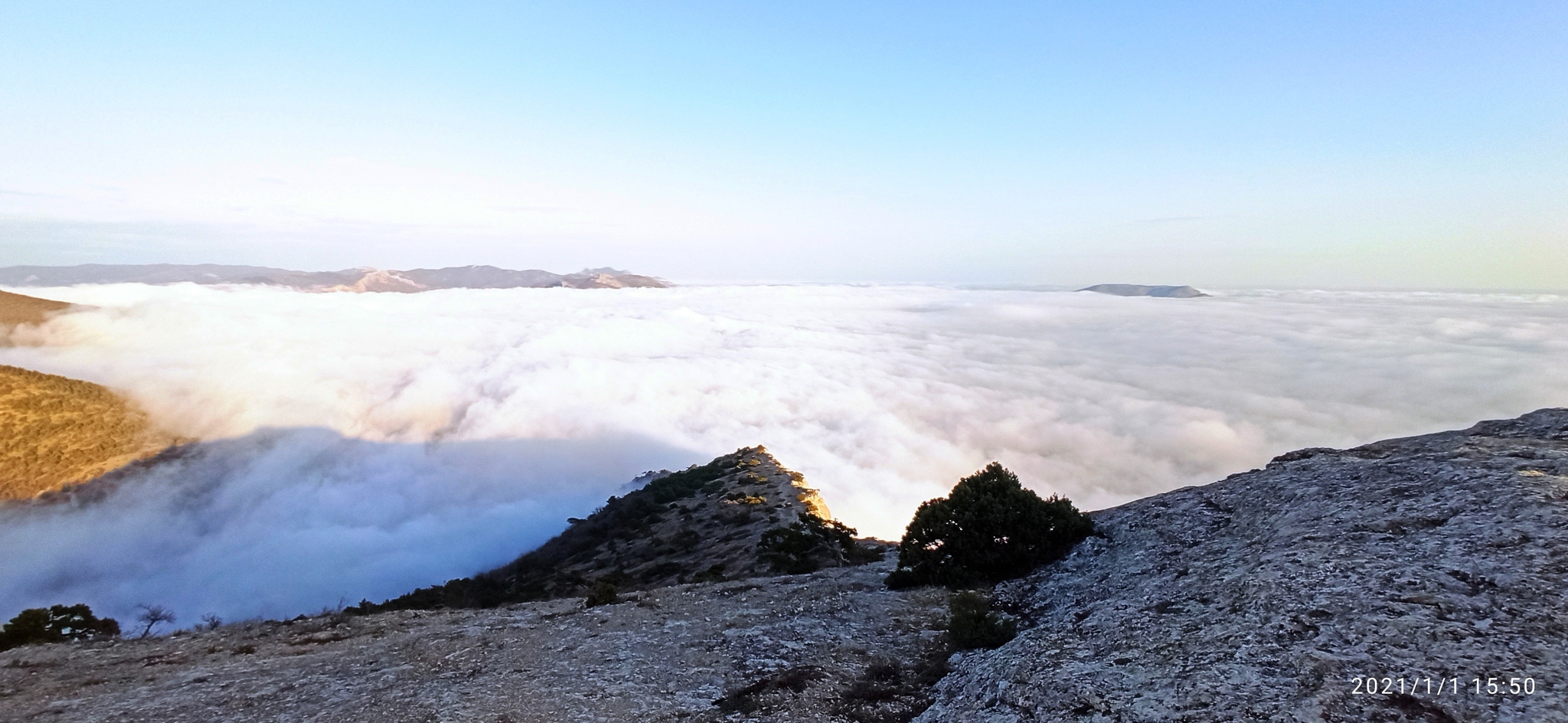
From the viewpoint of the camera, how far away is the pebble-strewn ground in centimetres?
1126

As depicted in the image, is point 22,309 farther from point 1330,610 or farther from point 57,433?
point 1330,610

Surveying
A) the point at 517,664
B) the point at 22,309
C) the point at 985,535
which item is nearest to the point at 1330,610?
the point at 985,535

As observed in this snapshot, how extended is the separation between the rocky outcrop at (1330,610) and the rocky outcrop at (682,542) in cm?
1405

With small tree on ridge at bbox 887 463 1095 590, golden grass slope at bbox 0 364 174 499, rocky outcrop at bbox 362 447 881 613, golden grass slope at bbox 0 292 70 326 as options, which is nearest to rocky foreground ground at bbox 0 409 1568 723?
small tree on ridge at bbox 887 463 1095 590

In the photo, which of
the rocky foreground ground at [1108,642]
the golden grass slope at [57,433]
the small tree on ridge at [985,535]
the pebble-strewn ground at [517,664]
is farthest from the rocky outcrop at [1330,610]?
the golden grass slope at [57,433]

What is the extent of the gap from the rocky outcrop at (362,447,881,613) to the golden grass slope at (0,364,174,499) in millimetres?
80967

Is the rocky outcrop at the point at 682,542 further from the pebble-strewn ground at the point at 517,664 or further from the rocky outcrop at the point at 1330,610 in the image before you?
the rocky outcrop at the point at 1330,610

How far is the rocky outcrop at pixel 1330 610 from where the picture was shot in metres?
7.22

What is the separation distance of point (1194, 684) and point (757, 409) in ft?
603

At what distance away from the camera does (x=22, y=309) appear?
140m

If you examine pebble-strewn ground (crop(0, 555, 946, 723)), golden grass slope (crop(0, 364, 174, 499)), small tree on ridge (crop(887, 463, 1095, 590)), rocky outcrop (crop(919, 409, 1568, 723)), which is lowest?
golden grass slope (crop(0, 364, 174, 499))

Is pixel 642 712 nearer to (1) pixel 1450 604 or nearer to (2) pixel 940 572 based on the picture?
(2) pixel 940 572

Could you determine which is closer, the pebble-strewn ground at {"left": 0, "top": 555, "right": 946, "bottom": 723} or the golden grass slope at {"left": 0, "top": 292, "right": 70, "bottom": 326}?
the pebble-strewn ground at {"left": 0, "top": 555, "right": 946, "bottom": 723}

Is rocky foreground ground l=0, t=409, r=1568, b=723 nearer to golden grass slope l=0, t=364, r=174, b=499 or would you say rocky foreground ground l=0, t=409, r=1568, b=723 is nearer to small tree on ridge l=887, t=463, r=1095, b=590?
small tree on ridge l=887, t=463, r=1095, b=590
